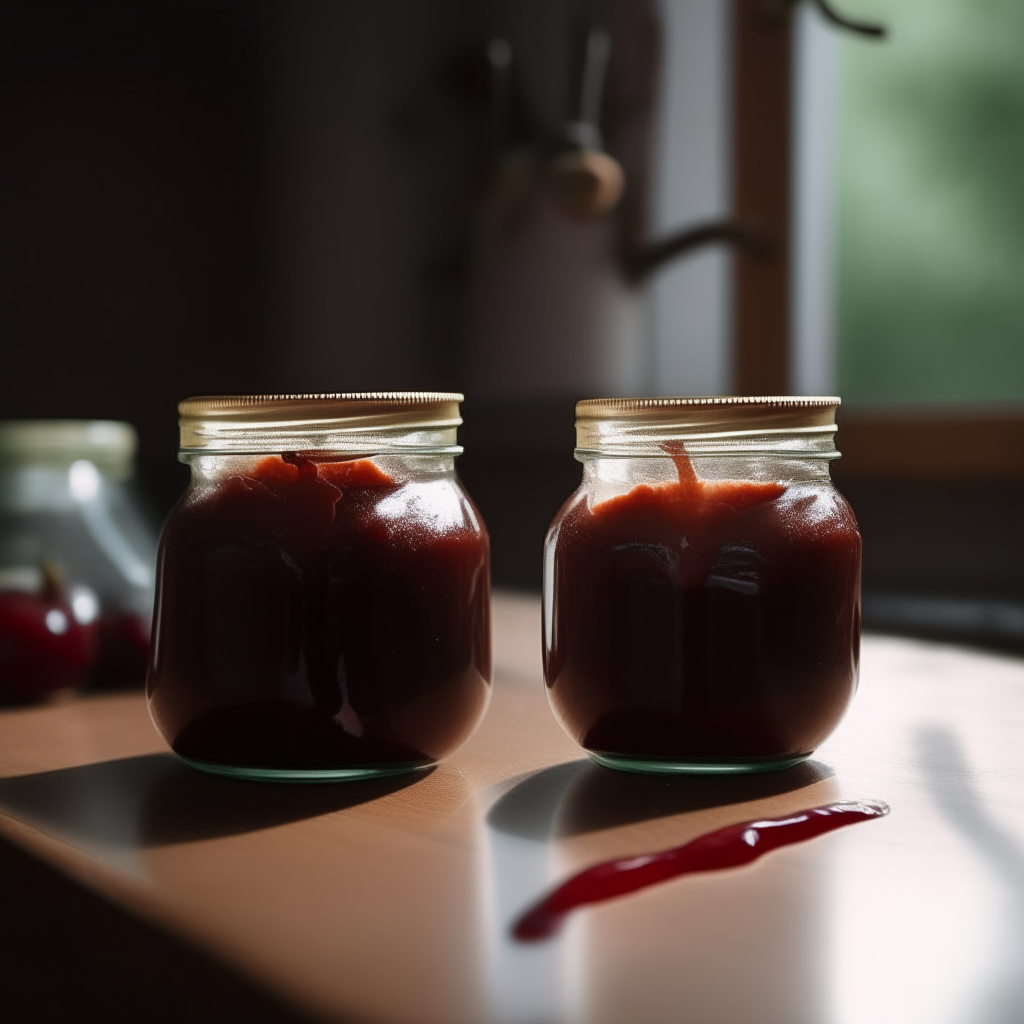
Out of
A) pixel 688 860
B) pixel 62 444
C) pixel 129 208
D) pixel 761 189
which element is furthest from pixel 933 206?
pixel 688 860

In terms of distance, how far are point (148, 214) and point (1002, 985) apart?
1.29 m

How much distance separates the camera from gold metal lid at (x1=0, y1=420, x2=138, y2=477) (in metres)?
1.04

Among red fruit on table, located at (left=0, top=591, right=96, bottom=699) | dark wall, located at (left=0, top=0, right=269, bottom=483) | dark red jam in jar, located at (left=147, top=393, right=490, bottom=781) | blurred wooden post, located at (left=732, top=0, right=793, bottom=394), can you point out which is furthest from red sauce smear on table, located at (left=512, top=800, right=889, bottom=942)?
blurred wooden post, located at (left=732, top=0, right=793, bottom=394)

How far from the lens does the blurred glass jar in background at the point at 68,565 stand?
91 cm

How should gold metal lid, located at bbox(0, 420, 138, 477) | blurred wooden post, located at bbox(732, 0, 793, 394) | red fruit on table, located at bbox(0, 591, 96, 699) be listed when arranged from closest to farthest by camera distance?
red fruit on table, located at bbox(0, 591, 96, 699), gold metal lid, located at bbox(0, 420, 138, 477), blurred wooden post, located at bbox(732, 0, 793, 394)

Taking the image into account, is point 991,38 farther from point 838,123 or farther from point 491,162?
point 491,162

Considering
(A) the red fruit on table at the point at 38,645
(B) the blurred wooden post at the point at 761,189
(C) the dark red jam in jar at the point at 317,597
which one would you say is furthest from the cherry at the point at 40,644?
(B) the blurred wooden post at the point at 761,189

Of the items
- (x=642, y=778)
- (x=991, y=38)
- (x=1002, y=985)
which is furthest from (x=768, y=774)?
(x=991, y=38)

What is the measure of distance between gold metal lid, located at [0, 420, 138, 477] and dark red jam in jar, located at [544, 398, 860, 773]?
1.76 feet

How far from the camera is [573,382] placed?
73.7 inches

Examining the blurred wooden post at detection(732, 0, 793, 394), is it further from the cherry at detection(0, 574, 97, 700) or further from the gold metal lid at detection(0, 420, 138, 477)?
the cherry at detection(0, 574, 97, 700)

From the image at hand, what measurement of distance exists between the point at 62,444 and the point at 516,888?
0.69 m

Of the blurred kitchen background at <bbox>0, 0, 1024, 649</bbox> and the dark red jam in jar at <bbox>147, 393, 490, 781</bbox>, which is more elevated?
the blurred kitchen background at <bbox>0, 0, 1024, 649</bbox>

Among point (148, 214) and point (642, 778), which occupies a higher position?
point (148, 214)
